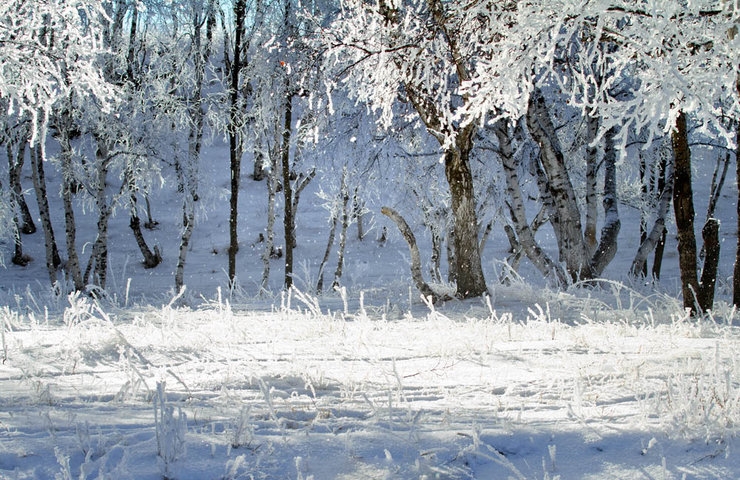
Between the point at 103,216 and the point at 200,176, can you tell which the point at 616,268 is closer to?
the point at 200,176

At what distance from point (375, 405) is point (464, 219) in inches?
207

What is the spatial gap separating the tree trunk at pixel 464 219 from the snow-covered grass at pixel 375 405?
2.96 meters

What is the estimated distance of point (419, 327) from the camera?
17.4ft

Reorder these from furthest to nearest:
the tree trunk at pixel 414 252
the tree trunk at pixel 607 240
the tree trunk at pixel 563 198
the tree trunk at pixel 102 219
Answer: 1. the tree trunk at pixel 102 219
2. the tree trunk at pixel 607 240
3. the tree trunk at pixel 563 198
4. the tree trunk at pixel 414 252

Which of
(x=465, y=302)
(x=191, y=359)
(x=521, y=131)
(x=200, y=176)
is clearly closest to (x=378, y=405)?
(x=191, y=359)

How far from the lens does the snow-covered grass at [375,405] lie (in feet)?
6.73

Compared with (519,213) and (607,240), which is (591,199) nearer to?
(607,240)

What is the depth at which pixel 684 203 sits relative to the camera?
5777mm

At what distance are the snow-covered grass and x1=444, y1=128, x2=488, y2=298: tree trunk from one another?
117 inches

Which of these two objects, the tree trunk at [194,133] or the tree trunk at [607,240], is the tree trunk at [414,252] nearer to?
the tree trunk at [607,240]

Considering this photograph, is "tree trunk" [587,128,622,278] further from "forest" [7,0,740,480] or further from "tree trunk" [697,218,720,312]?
"tree trunk" [697,218,720,312]

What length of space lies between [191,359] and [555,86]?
8690 mm

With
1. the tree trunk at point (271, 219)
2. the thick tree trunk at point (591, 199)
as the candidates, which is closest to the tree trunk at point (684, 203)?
the thick tree trunk at point (591, 199)

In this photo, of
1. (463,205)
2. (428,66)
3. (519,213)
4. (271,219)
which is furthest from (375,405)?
(271,219)
